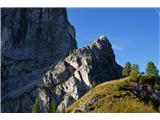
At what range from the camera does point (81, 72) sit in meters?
124

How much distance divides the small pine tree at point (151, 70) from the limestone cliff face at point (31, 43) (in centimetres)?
7935

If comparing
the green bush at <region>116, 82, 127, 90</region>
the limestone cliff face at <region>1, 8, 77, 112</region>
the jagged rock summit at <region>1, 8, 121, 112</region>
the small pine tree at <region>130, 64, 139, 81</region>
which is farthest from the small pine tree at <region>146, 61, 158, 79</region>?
the limestone cliff face at <region>1, 8, 77, 112</region>

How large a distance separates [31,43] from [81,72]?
124 feet

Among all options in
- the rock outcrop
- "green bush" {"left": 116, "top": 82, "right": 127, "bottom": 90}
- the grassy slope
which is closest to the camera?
the grassy slope

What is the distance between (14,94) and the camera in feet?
438

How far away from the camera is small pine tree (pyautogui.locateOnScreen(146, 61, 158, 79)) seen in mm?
61656

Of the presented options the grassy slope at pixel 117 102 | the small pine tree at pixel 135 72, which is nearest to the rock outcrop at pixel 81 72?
the small pine tree at pixel 135 72

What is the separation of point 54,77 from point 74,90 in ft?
33.5

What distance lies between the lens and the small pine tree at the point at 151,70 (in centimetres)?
6166

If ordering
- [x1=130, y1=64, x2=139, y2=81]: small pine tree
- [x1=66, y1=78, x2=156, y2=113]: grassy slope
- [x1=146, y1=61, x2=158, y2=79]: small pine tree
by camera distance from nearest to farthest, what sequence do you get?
1. [x1=66, y1=78, x2=156, y2=113]: grassy slope
2. [x1=146, y1=61, x2=158, y2=79]: small pine tree
3. [x1=130, y1=64, x2=139, y2=81]: small pine tree

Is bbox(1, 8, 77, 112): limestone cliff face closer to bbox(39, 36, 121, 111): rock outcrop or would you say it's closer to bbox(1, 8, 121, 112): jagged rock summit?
bbox(1, 8, 121, 112): jagged rock summit

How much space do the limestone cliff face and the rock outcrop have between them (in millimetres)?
17993
